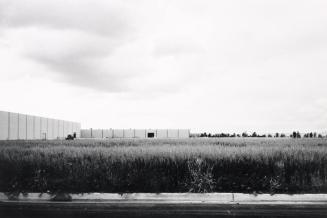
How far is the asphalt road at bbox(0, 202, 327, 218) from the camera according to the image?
27.7 feet

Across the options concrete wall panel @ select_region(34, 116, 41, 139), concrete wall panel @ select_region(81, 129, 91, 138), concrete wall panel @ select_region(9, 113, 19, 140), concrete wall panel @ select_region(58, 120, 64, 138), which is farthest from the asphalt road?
concrete wall panel @ select_region(81, 129, 91, 138)

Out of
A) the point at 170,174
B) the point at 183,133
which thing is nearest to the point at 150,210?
the point at 170,174

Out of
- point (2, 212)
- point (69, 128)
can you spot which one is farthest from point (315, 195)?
point (69, 128)

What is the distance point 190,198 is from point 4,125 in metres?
45.1

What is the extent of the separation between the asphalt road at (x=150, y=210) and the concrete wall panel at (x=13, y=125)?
45.2 m

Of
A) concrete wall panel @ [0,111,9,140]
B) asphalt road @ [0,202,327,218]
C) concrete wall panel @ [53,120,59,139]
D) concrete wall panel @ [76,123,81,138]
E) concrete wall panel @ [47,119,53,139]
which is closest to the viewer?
asphalt road @ [0,202,327,218]

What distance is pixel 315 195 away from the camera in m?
10.5

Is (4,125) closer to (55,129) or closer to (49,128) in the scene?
(49,128)

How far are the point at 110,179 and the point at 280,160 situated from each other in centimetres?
593

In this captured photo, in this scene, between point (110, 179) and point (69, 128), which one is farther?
point (69, 128)

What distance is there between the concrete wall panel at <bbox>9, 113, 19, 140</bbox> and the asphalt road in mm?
45212

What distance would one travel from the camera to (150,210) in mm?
8945

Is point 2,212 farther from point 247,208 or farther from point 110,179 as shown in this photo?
point 247,208

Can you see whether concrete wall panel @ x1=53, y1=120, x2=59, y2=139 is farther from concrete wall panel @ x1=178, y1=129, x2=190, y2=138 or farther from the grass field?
the grass field
